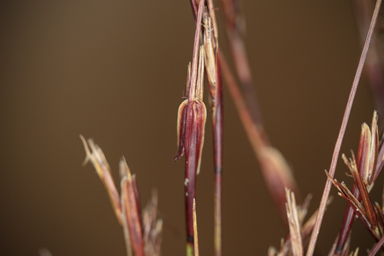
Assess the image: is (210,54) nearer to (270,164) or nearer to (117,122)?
(270,164)

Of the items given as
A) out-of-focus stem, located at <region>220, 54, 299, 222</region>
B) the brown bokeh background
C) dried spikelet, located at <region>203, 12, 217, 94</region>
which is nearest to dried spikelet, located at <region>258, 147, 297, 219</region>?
out-of-focus stem, located at <region>220, 54, 299, 222</region>

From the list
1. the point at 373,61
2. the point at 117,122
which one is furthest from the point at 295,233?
the point at 117,122

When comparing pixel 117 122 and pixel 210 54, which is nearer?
pixel 210 54

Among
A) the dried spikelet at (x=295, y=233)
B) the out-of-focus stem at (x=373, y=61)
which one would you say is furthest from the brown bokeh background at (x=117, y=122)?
the dried spikelet at (x=295, y=233)

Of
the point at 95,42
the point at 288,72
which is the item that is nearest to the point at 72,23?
the point at 95,42

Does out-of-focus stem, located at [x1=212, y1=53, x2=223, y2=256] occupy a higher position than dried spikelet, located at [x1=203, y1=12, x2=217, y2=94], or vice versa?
dried spikelet, located at [x1=203, y1=12, x2=217, y2=94]

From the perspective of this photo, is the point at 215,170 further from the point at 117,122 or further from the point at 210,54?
the point at 117,122

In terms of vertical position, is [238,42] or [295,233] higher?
[238,42]

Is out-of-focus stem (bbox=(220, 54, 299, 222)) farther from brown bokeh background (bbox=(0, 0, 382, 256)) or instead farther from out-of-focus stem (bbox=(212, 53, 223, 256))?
brown bokeh background (bbox=(0, 0, 382, 256))
